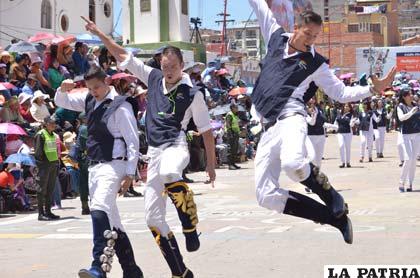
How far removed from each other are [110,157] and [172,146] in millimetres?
670

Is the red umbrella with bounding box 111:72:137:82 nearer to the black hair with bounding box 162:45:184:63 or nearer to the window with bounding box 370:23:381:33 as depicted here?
the black hair with bounding box 162:45:184:63

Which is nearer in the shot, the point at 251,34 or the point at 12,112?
the point at 12,112

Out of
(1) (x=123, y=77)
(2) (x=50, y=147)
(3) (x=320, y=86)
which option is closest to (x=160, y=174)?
(3) (x=320, y=86)

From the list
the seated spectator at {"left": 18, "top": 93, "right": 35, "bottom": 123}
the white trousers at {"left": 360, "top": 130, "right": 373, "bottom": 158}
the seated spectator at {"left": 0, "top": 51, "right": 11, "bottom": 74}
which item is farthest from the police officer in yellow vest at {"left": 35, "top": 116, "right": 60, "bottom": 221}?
the white trousers at {"left": 360, "top": 130, "right": 373, "bottom": 158}

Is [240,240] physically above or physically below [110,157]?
below

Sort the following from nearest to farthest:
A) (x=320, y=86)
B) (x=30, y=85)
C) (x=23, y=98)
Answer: (x=320, y=86)
(x=23, y=98)
(x=30, y=85)

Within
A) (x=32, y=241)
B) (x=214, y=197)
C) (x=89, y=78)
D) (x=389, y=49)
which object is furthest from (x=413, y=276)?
(x=389, y=49)

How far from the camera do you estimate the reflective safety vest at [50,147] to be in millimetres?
14055

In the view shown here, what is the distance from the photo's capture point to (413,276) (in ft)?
20.9

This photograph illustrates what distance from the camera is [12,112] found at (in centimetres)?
1647

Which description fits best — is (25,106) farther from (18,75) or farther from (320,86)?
(320,86)

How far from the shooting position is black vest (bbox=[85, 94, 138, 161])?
7.49 meters

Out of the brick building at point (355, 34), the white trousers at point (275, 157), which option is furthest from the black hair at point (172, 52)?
the brick building at point (355, 34)

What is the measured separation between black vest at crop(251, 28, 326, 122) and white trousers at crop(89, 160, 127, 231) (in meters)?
1.50
